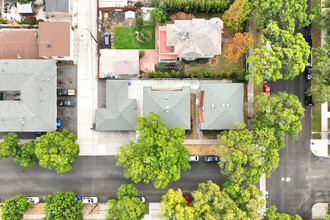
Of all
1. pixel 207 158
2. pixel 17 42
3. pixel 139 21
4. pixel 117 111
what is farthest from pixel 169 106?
pixel 17 42

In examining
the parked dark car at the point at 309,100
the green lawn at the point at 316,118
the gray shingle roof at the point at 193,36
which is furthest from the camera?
the green lawn at the point at 316,118

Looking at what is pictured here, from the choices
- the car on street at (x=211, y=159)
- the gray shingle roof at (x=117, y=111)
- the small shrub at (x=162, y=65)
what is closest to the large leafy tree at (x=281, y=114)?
the car on street at (x=211, y=159)

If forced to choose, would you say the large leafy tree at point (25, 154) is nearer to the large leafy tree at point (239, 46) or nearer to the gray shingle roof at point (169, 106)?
the gray shingle roof at point (169, 106)

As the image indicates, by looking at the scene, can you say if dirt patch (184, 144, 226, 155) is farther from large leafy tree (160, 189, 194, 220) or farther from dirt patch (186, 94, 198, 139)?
large leafy tree (160, 189, 194, 220)

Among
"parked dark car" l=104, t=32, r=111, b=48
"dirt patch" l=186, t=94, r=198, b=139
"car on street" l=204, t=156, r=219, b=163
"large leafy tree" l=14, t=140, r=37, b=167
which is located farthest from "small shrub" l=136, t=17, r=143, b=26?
"large leafy tree" l=14, t=140, r=37, b=167

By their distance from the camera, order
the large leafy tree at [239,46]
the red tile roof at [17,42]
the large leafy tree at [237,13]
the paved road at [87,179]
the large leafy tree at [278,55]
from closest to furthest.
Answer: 1. the large leafy tree at [278,55]
2. the large leafy tree at [237,13]
3. the large leafy tree at [239,46]
4. the red tile roof at [17,42]
5. the paved road at [87,179]

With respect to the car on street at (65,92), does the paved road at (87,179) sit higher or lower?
lower
